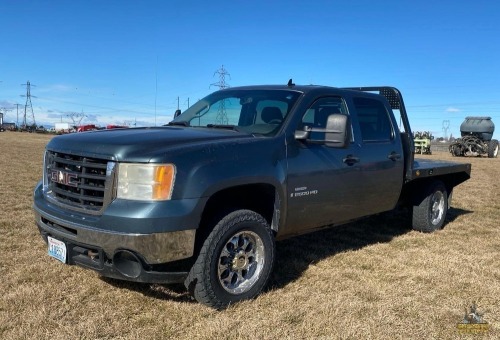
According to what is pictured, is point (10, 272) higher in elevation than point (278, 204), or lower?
lower

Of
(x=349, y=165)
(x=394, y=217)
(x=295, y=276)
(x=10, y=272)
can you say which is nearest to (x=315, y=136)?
(x=349, y=165)

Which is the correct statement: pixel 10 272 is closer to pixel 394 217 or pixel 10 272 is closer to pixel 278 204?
pixel 278 204

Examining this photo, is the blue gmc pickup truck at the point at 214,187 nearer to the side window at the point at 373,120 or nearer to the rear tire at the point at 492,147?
the side window at the point at 373,120

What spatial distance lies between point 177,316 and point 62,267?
5.24 feet

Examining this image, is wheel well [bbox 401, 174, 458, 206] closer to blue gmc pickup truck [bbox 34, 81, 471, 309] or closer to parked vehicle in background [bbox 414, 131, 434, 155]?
blue gmc pickup truck [bbox 34, 81, 471, 309]

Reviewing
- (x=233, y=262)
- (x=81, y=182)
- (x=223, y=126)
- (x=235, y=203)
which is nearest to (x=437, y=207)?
(x=223, y=126)

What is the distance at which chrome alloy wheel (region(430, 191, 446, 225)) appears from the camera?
701cm

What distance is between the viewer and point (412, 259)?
212 inches

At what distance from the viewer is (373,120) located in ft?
18.0

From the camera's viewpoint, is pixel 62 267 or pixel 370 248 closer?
pixel 62 267

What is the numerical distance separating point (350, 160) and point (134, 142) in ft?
7.57

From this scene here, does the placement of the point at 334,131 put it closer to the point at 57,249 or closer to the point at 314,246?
the point at 314,246

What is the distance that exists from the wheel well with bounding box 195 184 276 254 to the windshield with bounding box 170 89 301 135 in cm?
54

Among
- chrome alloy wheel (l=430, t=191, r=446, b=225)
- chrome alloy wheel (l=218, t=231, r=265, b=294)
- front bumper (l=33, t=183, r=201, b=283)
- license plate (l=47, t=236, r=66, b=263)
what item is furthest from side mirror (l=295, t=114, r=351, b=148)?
chrome alloy wheel (l=430, t=191, r=446, b=225)
